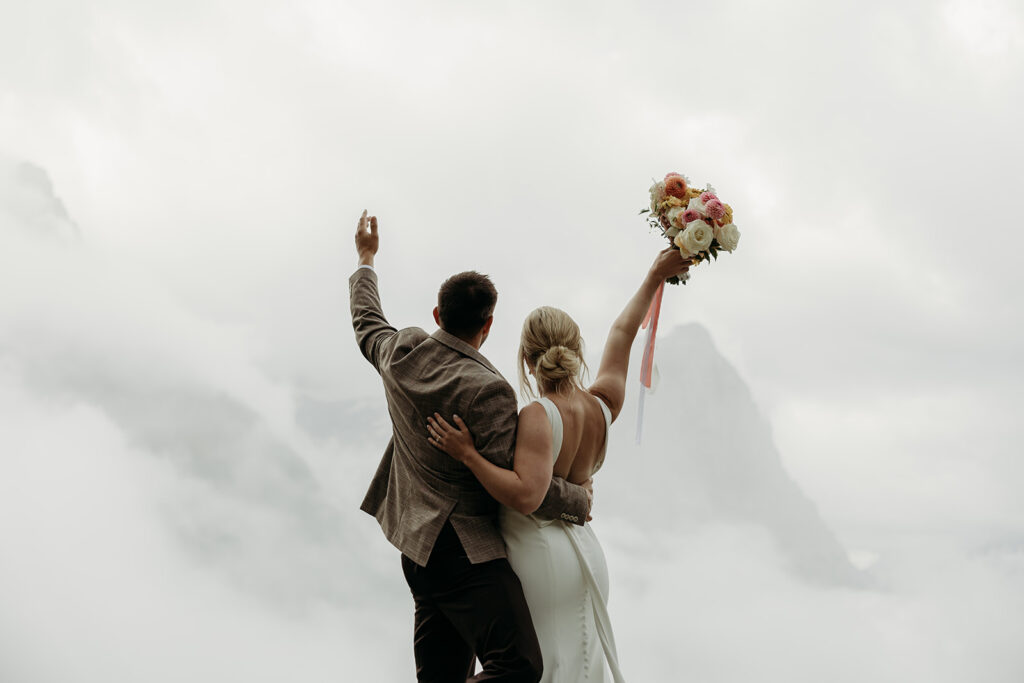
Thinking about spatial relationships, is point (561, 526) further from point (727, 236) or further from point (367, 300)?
point (727, 236)

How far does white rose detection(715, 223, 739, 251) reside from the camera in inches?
213

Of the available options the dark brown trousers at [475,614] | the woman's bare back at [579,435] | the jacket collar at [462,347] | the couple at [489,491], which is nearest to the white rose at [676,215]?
the couple at [489,491]

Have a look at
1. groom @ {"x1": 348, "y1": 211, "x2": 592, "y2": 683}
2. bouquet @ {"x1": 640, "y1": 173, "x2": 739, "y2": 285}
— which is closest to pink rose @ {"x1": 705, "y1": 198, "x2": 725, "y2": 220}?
bouquet @ {"x1": 640, "y1": 173, "x2": 739, "y2": 285}

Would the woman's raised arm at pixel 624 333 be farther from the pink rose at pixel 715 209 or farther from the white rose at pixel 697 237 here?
the pink rose at pixel 715 209

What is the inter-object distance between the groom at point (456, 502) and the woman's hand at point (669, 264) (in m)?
1.24

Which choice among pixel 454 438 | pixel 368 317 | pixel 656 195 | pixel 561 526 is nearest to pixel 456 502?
pixel 454 438

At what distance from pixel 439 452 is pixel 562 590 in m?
0.92

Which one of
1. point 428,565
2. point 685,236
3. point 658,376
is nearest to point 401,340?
point 428,565

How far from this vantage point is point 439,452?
445 centimetres

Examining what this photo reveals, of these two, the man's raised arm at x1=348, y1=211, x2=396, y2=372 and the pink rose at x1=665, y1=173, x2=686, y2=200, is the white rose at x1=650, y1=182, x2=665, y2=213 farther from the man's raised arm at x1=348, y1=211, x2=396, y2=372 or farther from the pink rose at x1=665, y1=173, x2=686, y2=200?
the man's raised arm at x1=348, y1=211, x2=396, y2=372

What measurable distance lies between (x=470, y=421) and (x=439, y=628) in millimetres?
1051

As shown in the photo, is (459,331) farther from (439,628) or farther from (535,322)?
(439,628)

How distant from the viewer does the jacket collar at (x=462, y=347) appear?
14.7ft

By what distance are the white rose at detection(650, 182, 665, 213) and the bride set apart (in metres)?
1.24
